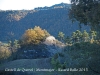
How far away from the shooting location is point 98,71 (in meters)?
10.3

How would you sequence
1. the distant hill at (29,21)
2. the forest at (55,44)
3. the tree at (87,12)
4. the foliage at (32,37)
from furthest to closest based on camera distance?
the distant hill at (29,21) → the foliage at (32,37) → the forest at (55,44) → the tree at (87,12)

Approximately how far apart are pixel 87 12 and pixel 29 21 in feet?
294

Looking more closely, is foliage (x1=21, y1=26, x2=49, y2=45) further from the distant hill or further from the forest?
the distant hill

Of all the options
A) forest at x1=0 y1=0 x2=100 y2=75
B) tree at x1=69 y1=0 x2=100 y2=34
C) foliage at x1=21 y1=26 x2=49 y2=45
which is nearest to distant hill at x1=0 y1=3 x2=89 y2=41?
forest at x1=0 y1=0 x2=100 y2=75

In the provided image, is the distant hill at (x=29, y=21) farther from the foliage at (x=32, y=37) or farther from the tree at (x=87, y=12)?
the tree at (x=87, y=12)

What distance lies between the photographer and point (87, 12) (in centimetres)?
1009

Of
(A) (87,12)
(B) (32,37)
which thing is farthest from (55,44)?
(A) (87,12)

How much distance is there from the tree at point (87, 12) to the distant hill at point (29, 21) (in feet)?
233

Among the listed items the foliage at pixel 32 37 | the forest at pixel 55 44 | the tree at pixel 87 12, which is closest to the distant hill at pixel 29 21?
the forest at pixel 55 44

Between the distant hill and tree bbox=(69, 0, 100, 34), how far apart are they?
71.1m

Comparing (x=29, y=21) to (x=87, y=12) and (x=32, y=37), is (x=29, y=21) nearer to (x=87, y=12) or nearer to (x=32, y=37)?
(x=32, y=37)

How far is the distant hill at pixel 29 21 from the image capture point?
88.8 meters

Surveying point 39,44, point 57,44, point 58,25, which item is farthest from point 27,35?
point 58,25

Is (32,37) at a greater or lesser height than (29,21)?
lesser
